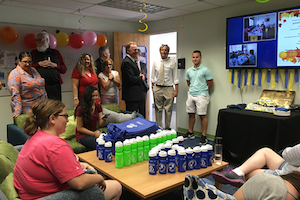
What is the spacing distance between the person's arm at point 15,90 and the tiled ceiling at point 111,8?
141cm

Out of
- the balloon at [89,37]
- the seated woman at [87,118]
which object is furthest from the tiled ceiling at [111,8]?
the seated woman at [87,118]

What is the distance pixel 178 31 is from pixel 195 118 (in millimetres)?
1795

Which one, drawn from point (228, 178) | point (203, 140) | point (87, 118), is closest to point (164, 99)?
point (203, 140)

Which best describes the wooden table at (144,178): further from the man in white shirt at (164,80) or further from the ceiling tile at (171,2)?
the ceiling tile at (171,2)

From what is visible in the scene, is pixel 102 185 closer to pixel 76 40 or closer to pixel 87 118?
pixel 87 118

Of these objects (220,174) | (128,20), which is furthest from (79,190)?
(128,20)

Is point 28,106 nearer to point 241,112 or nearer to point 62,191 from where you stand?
point 62,191

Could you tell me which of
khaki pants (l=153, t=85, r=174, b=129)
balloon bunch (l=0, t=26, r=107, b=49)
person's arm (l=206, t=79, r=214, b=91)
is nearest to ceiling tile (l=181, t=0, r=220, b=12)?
person's arm (l=206, t=79, r=214, b=91)

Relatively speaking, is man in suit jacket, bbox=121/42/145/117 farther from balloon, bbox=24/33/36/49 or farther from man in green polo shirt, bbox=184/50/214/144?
balloon, bbox=24/33/36/49

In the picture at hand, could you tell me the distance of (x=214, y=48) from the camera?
4.55 m

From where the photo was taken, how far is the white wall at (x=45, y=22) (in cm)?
423

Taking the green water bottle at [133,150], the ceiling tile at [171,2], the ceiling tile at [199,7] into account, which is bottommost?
the green water bottle at [133,150]

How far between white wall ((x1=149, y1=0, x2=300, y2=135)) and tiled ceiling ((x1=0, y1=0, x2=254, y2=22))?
15 centimetres

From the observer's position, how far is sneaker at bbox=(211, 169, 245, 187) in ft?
6.40
